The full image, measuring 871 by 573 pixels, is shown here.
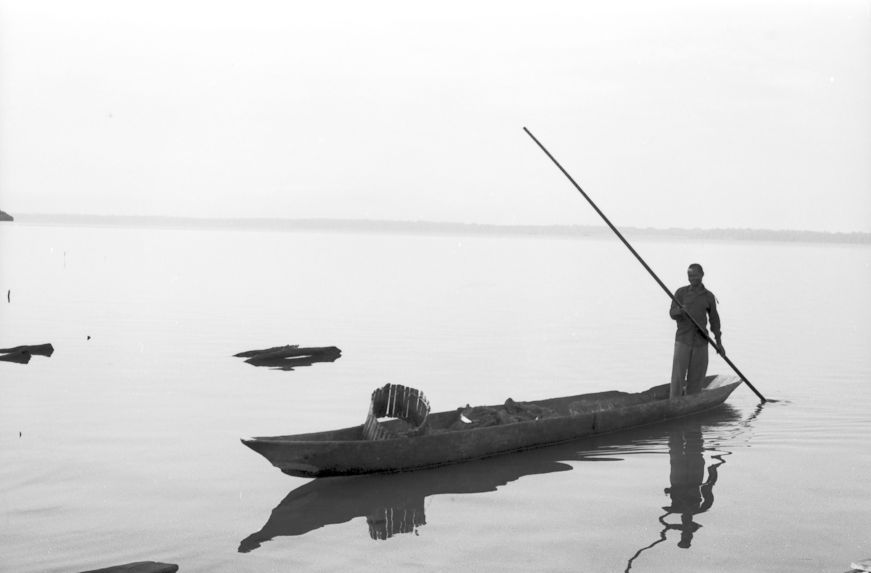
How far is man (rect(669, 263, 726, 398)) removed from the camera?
12969 mm

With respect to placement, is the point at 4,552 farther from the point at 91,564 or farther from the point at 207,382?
the point at 207,382

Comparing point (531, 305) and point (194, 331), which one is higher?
point (531, 305)

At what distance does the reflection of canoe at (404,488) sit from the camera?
8.79 m

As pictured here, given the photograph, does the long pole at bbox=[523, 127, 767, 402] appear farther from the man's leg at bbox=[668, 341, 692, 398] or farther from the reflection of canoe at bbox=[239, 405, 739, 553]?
the reflection of canoe at bbox=[239, 405, 739, 553]

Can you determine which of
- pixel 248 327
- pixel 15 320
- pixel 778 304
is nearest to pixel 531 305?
pixel 778 304

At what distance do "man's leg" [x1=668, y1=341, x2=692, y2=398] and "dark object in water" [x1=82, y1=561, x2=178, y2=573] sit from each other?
8282 millimetres

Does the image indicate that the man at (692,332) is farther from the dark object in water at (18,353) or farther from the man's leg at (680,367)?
the dark object in water at (18,353)

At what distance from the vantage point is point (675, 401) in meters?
13.2

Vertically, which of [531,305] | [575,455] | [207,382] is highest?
[531,305]

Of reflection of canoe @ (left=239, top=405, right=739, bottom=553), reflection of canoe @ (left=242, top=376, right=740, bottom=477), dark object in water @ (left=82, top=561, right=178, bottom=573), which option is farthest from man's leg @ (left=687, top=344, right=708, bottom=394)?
dark object in water @ (left=82, top=561, right=178, bottom=573)

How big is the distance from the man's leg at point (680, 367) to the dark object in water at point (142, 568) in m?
8.28

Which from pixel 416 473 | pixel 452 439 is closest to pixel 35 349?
pixel 416 473

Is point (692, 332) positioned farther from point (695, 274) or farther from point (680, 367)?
point (695, 274)

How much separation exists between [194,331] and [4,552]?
17.2m
